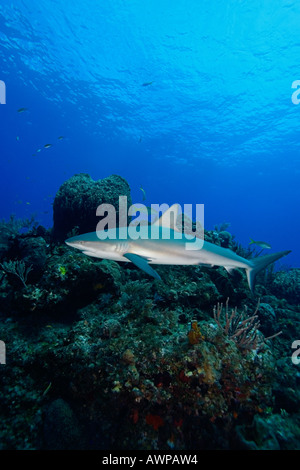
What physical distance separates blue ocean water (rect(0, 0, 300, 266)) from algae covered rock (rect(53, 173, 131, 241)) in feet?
37.7

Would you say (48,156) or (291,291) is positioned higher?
(48,156)

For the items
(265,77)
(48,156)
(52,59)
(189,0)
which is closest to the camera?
(189,0)

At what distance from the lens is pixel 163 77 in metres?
40.4

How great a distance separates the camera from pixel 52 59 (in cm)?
3769

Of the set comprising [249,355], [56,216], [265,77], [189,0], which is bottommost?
[249,355]

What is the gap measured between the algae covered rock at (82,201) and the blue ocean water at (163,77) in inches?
452

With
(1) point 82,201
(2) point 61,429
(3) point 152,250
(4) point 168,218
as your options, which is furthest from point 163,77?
(2) point 61,429

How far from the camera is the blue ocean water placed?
98.8 feet

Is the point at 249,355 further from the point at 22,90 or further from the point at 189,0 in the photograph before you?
the point at 22,90

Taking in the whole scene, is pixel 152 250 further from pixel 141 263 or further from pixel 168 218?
pixel 168 218

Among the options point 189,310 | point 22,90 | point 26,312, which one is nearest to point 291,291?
point 189,310

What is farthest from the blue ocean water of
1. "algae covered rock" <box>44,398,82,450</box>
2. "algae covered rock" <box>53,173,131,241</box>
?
"algae covered rock" <box>44,398,82,450</box>

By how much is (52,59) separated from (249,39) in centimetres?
3322

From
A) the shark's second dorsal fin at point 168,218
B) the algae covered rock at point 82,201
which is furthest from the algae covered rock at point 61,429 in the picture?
the algae covered rock at point 82,201
